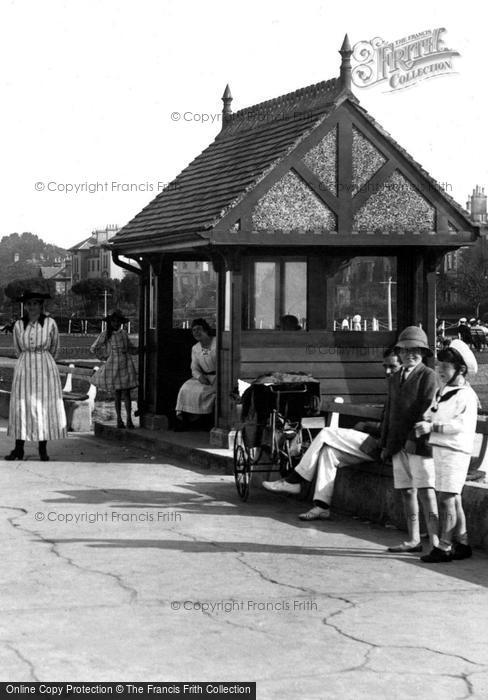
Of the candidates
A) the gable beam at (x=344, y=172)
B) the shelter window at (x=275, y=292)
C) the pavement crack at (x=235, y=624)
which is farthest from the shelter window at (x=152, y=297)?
the pavement crack at (x=235, y=624)

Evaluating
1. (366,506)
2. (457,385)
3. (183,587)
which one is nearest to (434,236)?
(366,506)

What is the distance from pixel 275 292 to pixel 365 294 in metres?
1.07

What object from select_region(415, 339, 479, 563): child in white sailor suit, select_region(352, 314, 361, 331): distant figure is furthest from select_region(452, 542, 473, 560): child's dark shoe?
select_region(352, 314, 361, 331): distant figure

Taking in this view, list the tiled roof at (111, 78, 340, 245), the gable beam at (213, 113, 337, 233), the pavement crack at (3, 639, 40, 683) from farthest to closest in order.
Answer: the tiled roof at (111, 78, 340, 245) → the gable beam at (213, 113, 337, 233) → the pavement crack at (3, 639, 40, 683)

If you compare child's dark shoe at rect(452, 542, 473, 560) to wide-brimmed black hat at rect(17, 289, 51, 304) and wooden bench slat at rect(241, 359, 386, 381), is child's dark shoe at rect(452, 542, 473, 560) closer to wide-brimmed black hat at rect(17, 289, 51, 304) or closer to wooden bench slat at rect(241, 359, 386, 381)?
wooden bench slat at rect(241, 359, 386, 381)

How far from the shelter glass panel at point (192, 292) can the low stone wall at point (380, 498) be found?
5336mm

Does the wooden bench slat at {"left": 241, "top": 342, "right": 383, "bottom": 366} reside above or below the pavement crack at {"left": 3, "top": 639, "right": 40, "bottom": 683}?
above

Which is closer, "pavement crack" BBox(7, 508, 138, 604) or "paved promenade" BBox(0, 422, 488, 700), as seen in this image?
"paved promenade" BBox(0, 422, 488, 700)

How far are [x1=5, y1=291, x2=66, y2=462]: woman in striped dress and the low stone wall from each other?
4.83 m

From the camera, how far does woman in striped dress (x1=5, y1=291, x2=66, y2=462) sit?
15.0 m

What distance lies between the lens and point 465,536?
353 inches

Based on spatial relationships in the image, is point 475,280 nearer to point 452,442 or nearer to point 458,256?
point 458,256

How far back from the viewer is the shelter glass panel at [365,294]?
15078mm

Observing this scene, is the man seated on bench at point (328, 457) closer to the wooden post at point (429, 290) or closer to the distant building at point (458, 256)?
the wooden post at point (429, 290)
